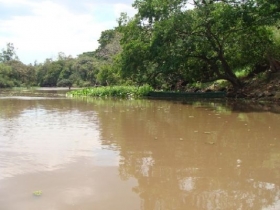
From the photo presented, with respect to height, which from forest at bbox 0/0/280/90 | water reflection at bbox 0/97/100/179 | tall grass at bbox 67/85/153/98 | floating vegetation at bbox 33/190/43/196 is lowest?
floating vegetation at bbox 33/190/43/196

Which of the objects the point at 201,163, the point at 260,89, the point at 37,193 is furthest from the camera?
the point at 260,89

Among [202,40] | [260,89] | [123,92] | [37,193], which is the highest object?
[202,40]

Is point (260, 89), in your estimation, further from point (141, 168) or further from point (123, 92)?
point (141, 168)

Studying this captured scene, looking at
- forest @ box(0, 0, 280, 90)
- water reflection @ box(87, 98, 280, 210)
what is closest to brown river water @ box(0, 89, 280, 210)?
water reflection @ box(87, 98, 280, 210)

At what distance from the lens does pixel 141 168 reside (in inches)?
218

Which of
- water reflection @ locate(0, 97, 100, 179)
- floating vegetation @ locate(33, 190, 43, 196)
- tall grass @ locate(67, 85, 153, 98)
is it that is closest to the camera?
floating vegetation @ locate(33, 190, 43, 196)

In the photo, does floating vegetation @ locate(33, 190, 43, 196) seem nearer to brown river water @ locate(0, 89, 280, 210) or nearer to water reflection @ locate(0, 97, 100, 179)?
brown river water @ locate(0, 89, 280, 210)

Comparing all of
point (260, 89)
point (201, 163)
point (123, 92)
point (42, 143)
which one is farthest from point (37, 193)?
point (123, 92)

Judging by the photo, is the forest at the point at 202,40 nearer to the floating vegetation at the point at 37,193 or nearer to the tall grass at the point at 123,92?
the tall grass at the point at 123,92

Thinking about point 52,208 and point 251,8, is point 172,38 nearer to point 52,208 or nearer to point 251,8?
point 251,8

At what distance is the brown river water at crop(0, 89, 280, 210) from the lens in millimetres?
4090

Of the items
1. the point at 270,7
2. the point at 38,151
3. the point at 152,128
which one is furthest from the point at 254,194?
the point at 270,7

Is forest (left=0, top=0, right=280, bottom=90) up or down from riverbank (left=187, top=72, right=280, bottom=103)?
up

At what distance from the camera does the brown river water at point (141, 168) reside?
4090 millimetres
